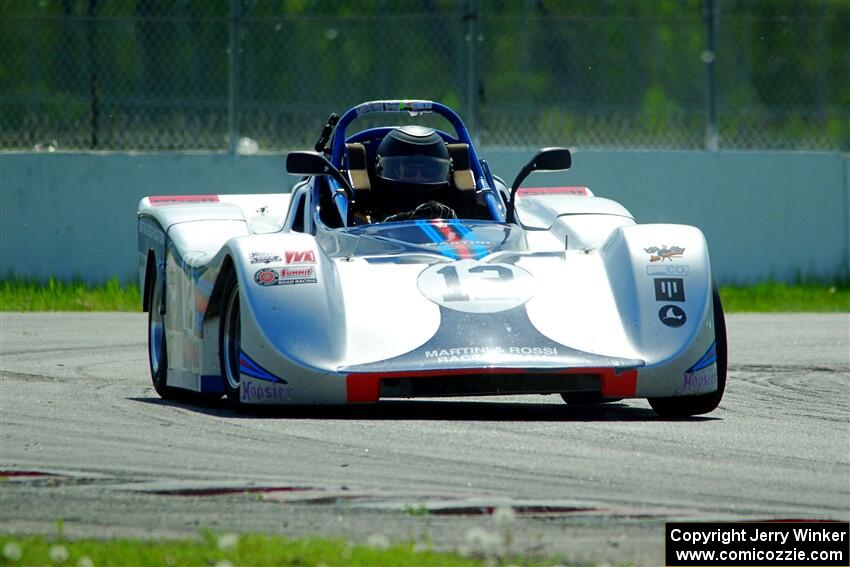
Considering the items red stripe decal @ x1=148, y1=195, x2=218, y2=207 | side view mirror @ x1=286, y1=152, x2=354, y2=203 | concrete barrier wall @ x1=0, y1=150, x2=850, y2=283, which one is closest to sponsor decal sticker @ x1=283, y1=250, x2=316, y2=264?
side view mirror @ x1=286, y1=152, x2=354, y2=203

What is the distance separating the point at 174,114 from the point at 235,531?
11.2 meters

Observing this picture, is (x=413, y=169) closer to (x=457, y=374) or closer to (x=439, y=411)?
(x=439, y=411)

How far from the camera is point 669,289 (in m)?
7.52

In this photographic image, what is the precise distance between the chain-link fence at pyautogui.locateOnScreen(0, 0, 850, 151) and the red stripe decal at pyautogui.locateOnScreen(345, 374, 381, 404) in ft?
28.0

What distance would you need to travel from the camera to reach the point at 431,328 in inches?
283

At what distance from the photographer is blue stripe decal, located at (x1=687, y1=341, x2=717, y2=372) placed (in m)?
7.37

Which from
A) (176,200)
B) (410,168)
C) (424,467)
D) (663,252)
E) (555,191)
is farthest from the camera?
(555,191)

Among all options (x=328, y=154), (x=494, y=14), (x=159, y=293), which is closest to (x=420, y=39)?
(x=494, y=14)

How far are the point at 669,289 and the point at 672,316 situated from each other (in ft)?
0.49

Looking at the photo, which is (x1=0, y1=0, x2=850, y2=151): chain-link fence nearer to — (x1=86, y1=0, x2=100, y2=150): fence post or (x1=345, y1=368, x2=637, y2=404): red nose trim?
(x1=86, y1=0, x2=100, y2=150): fence post

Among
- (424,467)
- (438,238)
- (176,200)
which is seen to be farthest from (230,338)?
(176,200)

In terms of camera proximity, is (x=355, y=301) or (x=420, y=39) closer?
(x=355, y=301)

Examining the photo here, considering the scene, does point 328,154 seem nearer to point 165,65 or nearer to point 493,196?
point 493,196

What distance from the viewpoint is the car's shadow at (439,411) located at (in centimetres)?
735
